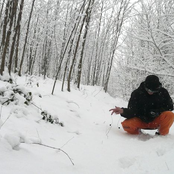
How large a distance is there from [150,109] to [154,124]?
28cm

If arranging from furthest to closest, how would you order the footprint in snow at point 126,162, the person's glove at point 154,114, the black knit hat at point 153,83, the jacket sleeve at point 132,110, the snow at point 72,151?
the jacket sleeve at point 132,110, the person's glove at point 154,114, the black knit hat at point 153,83, the footprint in snow at point 126,162, the snow at point 72,151

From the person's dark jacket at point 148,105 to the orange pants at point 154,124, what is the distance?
0.07 meters

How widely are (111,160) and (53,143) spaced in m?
0.72

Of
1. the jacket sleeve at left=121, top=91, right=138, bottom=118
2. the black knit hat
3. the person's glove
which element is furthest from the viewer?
the jacket sleeve at left=121, top=91, right=138, bottom=118

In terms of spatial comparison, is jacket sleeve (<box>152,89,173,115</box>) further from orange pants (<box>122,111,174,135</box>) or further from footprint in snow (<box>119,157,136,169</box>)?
footprint in snow (<box>119,157,136,169</box>)

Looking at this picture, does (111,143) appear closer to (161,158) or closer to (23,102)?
(161,158)

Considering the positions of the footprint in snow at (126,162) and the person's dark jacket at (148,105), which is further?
the person's dark jacket at (148,105)

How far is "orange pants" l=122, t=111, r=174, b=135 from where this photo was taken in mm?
2775

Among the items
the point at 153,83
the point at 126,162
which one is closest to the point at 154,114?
the point at 153,83

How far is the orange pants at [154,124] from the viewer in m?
2.78

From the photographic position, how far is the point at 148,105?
2.98 metres

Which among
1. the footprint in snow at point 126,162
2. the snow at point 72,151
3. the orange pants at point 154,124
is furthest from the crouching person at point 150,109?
the footprint in snow at point 126,162

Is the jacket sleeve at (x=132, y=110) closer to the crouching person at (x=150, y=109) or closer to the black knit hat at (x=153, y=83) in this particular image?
the crouching person at (x=150, y=109)

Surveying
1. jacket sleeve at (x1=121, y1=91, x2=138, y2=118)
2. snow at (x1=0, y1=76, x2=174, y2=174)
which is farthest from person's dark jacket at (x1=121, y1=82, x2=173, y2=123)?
snow at (x1=0, y1=76, x2=174, y2=174)
